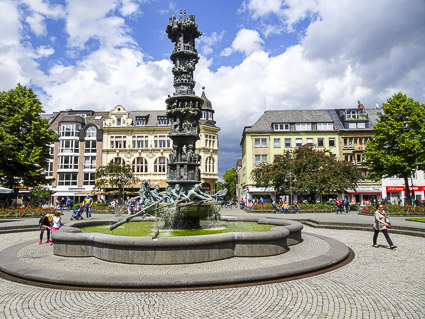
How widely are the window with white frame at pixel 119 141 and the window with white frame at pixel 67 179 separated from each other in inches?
349

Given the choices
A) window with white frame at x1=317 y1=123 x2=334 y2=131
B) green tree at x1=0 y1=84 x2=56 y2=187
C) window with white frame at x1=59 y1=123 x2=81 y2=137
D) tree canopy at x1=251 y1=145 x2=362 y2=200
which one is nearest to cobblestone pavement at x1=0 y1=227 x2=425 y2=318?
tree canopy at x1=251 y1=145 x2=362 y2=200

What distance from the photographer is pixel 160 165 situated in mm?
54094

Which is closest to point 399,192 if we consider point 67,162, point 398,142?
point 398,142

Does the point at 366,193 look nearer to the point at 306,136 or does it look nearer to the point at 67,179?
the point at 306,136

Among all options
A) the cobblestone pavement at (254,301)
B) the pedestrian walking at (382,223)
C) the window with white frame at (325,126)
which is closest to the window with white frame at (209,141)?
the window with white frame at (325,126)

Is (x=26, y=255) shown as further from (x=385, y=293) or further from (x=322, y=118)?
(x=322, y=118)

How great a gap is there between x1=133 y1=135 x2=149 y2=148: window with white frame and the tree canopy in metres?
24.4

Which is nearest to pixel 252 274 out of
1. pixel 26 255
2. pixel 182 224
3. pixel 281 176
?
pixel 182 224

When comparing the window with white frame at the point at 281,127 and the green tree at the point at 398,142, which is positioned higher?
the window with white frame at the point at 281,127

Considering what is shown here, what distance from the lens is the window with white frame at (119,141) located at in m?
54.9

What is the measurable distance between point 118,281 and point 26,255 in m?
4.90

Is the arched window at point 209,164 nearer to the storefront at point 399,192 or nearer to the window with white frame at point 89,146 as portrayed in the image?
the window with white frame at point 89,146

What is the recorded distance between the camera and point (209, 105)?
5656 centimetres

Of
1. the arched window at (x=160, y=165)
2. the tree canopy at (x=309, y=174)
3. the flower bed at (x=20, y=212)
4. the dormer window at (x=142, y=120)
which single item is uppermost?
the dormer window at (x=142, y=120)
